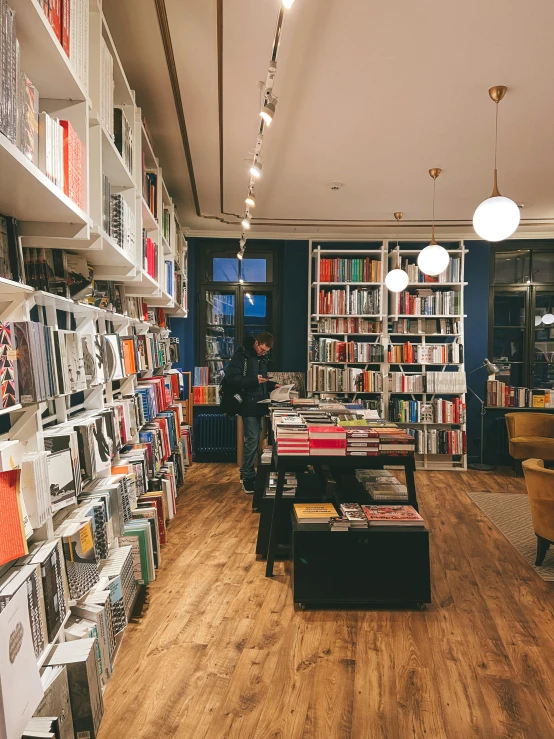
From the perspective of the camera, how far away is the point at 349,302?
6.59 m

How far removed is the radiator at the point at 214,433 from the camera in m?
6.79

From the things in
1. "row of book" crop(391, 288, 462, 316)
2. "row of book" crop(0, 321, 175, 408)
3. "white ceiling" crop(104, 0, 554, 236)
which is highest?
"white ceiling" crop(104, 0, 554, 236)

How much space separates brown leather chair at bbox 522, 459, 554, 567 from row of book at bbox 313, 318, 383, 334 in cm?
343

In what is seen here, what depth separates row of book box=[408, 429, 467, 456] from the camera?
643 cm

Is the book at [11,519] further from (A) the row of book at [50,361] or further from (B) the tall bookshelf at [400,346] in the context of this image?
(B) the tall bookshelf at [400,346]

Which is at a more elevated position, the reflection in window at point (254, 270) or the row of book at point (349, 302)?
the reflection in window at point (254, 270)

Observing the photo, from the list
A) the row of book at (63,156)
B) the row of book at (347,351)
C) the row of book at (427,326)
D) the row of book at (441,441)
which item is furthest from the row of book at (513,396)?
the row of book at (63,156)

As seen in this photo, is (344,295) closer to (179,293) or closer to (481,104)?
(179,293)

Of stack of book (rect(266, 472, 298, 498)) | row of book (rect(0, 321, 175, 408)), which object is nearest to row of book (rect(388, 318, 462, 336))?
stack of book (rect(266, 472, 298, 498))

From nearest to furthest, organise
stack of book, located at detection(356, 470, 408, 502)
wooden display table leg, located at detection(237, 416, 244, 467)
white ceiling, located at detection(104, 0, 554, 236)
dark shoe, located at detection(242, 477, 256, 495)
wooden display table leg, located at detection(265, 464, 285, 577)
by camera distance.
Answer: white ceiling, located at detection(104, 0, 554, 236) → wooden display table leg, located at detection(265, 464, 285, 577) → stack of book, located at detection(356, 470, 408, 502) → dark shoe, located at detection(242, 477, 256, 495) → wooden display table leg, located at detection(237, 416, 244, 467)

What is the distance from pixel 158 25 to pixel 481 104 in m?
2.08

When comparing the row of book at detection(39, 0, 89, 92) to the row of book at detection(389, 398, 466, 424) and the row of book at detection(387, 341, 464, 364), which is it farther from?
the row of book at detection(389, 398, 466, 424)

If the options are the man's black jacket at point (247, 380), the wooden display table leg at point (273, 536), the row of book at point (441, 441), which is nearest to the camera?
the wooden display table leg at point (273, 536)

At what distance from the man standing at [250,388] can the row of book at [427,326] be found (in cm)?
225
